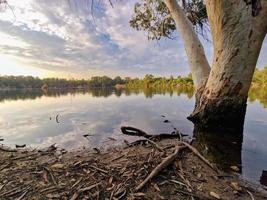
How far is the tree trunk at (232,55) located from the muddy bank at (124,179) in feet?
7.22

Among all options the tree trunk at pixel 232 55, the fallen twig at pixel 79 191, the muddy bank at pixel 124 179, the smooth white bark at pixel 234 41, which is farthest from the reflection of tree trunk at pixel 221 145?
the fallen twig at pixel 79 191

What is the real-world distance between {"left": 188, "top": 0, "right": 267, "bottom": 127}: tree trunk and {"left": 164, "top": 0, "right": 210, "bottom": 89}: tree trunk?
0.99 metres

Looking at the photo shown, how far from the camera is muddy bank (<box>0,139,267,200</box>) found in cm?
219

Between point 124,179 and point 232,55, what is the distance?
3452 mm

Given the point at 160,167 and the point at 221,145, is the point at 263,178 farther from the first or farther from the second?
the point at 160,167

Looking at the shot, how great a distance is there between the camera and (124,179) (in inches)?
94.9

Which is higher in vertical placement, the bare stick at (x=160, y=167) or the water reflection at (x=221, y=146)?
the bare stick at (x=160, y=167)

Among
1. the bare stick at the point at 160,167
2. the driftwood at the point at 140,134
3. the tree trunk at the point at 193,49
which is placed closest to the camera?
the bare stick at the point at 160,167

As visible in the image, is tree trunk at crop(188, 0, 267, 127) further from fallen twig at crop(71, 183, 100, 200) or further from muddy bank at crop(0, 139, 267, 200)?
fallen twig at crop(71, 183, 100, 200)

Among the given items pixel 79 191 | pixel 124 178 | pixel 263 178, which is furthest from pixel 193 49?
pixel 79 191

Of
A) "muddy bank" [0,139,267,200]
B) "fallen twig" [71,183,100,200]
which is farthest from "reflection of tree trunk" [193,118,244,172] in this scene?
"fallen twig" [71,183,100,200]

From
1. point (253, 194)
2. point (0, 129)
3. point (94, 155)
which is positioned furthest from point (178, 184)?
point (0, 129)

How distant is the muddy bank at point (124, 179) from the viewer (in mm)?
2189

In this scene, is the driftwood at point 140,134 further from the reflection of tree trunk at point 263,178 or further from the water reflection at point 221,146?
the reflection of tree trunk at point 263,178
